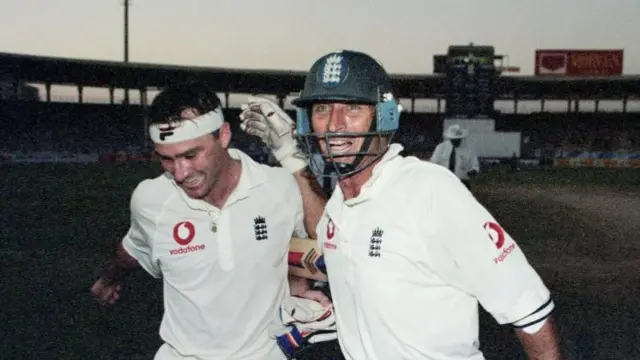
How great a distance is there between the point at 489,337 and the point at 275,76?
180 ft

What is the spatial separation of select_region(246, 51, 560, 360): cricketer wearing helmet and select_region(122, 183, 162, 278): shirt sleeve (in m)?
1.30

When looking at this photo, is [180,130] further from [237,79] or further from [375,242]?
[237,79]

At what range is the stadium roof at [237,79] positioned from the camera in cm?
5131

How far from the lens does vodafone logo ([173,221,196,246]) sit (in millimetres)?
3535

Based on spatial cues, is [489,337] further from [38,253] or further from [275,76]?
[275,76]

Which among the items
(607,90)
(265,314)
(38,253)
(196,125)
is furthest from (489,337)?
(607,90)

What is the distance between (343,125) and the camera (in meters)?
2.72

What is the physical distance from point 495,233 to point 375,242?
1.39 ft

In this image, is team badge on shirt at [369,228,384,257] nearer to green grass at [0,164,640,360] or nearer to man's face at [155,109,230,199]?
man's face at [155,109,230,199]

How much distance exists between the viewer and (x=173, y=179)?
3.67 meters

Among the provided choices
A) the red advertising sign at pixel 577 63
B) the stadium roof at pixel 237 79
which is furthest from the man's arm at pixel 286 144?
the red advertising sign at pixel 577 63

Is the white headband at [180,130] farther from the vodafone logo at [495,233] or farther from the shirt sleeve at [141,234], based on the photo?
the vodafone logo at [495,233]

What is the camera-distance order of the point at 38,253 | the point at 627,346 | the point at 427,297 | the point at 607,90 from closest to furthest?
1. the point at 427,297
2. the point at 627,346
3. the point at 38,253
4. the point at 607,90

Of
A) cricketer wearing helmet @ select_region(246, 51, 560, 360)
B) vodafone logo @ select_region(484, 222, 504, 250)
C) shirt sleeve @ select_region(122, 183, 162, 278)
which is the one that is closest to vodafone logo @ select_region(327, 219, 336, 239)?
cricketer wearing helmet @ select_region(246, 51, 560, 360)
